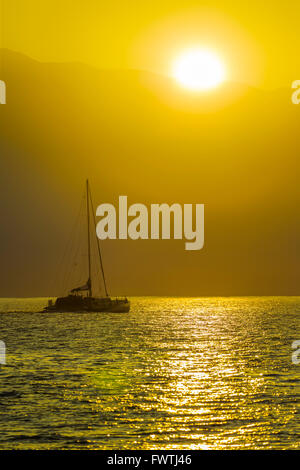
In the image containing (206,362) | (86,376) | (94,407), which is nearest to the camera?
(94,407)

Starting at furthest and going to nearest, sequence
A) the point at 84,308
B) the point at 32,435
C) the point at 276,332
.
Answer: the point at 84,308 → the point at 276,332 → the point at 32,435

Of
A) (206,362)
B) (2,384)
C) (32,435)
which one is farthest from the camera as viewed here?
(206,362)

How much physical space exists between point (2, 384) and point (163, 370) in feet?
51.8

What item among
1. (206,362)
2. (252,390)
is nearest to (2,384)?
(252,390)

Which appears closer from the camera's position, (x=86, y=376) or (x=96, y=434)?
(x=96, y=434)

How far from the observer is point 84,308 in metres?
186

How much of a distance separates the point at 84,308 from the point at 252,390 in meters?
138

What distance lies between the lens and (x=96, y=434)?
35.7 meters
